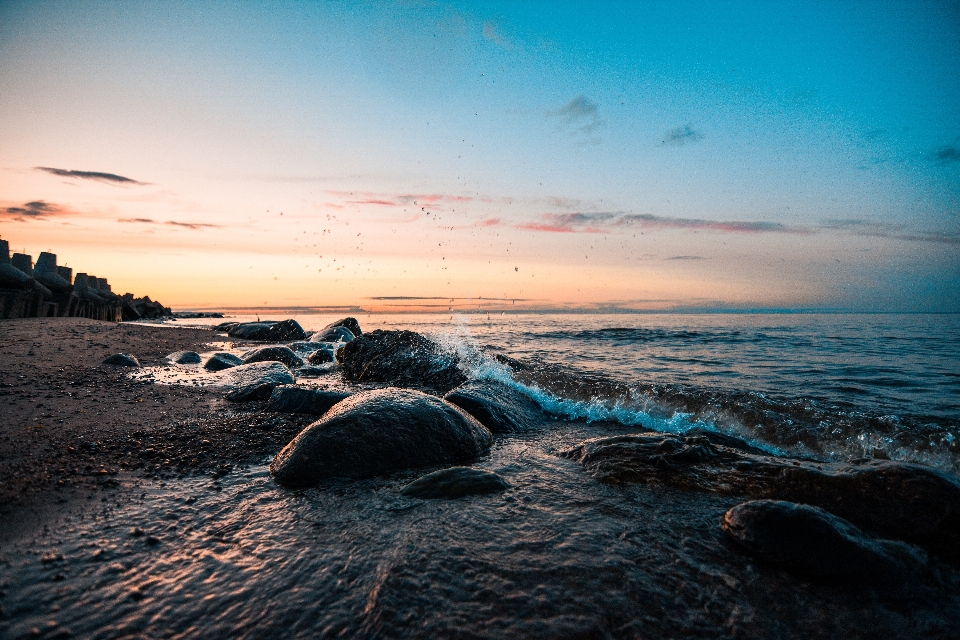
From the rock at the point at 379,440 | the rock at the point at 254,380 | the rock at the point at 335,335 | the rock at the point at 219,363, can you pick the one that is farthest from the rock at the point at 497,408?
the rock at the point at 335,335

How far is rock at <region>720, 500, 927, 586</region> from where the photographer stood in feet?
9.01

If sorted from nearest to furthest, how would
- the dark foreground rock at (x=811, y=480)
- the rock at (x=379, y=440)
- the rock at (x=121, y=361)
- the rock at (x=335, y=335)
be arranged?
the dark foreground rock at (x=811, y=480) → the rock at (x=379, y=440) → the rock at (x=121, y=361) → the rock at (x=335, y=335)

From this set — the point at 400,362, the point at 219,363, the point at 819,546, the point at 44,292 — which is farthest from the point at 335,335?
the point at 819,546

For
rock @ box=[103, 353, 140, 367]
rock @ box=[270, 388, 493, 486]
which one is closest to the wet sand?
rock @ box=[270, 388, 493, 486]

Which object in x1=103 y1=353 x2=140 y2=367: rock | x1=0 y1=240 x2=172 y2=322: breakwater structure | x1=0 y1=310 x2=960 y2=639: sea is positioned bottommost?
x1=0 y1=310 x2=960 y2=639: sea

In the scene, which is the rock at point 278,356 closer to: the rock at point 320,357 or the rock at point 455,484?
the rock at point 320,357

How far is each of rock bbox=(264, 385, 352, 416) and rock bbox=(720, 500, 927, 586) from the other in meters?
5.66

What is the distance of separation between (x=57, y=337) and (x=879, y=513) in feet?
65.7

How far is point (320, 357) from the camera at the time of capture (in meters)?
14.1

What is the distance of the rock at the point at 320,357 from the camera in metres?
14.0

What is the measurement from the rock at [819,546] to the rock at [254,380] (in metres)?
7.32

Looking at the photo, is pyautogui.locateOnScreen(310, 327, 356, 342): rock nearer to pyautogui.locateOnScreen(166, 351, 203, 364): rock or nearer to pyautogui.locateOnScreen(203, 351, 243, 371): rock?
pyautogui.locateOnScreen(166, 351, 203, 364): rock

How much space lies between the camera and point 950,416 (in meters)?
6.75

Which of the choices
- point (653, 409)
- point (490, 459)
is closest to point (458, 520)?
point (490, 459)
